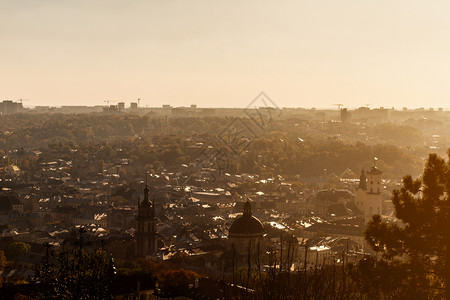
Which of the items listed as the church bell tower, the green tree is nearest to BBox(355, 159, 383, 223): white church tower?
the church bell tower

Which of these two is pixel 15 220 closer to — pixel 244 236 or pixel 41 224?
pixel 41 224

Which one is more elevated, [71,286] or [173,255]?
[71,286]

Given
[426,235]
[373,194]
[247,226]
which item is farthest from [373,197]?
[426,235]

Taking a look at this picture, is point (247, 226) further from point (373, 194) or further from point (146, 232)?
point (373, 194)

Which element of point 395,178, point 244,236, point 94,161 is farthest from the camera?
point 94,161

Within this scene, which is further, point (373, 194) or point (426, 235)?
point (373, 194)

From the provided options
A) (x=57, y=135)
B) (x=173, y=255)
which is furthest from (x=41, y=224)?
(x=57, y=135)

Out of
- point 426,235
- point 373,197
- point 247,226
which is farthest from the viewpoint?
point 373,197

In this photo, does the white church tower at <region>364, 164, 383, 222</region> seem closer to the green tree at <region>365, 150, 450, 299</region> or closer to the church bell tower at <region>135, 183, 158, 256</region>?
the church bell tower at <region>135, 183, 158, 256</region>

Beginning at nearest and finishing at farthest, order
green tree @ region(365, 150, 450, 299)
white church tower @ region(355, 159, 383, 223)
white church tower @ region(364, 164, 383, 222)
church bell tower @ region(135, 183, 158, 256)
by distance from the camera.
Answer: green tree @ region(365, 150, 450, 299) < church bell tower @ region(135, 183, 158, 256) < white church tower @ region(355, 159, 383, 223) < white church tower @ region(364, 164, 383, 222)
